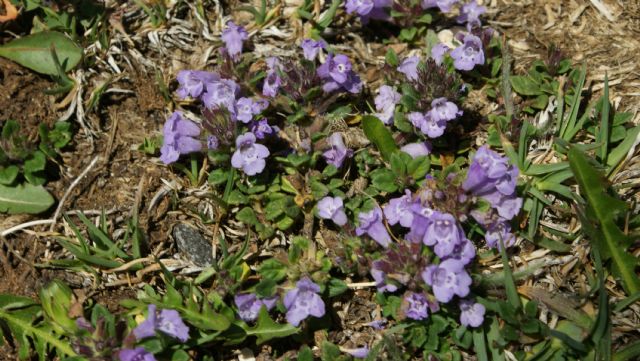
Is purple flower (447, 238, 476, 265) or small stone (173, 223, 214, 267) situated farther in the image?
small stone (173, 223, 214, 267)

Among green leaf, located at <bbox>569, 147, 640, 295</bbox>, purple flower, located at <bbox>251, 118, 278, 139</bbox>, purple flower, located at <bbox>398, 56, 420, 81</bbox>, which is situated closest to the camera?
green leaf, located at <bbox>569, 147, 640, 295</bbox>

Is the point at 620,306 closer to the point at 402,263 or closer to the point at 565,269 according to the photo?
the point at 565,269

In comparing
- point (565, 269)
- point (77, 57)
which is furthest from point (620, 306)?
point (77, 57)

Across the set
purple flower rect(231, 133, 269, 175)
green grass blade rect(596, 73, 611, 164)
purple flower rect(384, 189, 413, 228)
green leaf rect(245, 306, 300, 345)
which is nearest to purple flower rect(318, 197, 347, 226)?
purple flower rect(384, 189, 413, 228)

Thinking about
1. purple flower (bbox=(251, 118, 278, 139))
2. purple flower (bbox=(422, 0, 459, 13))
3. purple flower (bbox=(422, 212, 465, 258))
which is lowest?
purple flower (bbox=(422, 212, 465, 258))

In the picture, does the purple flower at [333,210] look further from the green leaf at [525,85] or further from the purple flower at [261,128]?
the green leaf at [525,85]

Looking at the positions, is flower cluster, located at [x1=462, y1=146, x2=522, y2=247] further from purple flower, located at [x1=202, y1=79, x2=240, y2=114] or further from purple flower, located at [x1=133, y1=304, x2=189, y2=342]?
purple flower, located at [x1=133, y1=304, x2=189, y2=342]

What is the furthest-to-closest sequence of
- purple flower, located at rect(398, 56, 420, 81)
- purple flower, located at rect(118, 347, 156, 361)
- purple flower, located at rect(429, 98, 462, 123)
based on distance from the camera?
purple flower, located at rect(398, 56, 420, 81)
purple flower, located at rect(429, 98, 462, 123)
purple flower, located at rect(118, 347, 156, 361)
